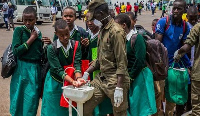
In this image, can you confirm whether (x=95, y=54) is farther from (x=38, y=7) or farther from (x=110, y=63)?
(x=38, y=7)

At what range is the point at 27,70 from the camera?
419 centimetres

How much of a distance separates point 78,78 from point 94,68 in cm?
36

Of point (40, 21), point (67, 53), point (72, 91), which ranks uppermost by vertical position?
point (67, 53)

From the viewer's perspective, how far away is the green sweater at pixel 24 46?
13.2 ft

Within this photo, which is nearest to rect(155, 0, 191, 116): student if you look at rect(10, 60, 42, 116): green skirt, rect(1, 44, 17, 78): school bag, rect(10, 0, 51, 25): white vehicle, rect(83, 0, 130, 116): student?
rect(83, 0, 130, 116): student

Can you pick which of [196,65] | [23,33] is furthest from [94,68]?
[196,65]

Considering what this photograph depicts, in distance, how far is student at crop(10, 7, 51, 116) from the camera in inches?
163

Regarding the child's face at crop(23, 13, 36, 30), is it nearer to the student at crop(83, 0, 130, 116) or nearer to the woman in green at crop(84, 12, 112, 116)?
the woman in green at crop(84, 12, 112, 116)

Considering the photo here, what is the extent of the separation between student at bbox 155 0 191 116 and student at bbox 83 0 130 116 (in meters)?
1.67

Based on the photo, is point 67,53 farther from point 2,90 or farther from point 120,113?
point 2,90

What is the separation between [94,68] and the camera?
396 centimetres

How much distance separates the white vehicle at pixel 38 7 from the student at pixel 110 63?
18680mm

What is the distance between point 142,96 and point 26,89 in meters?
1.62

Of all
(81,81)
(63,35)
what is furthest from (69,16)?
(81,81)
